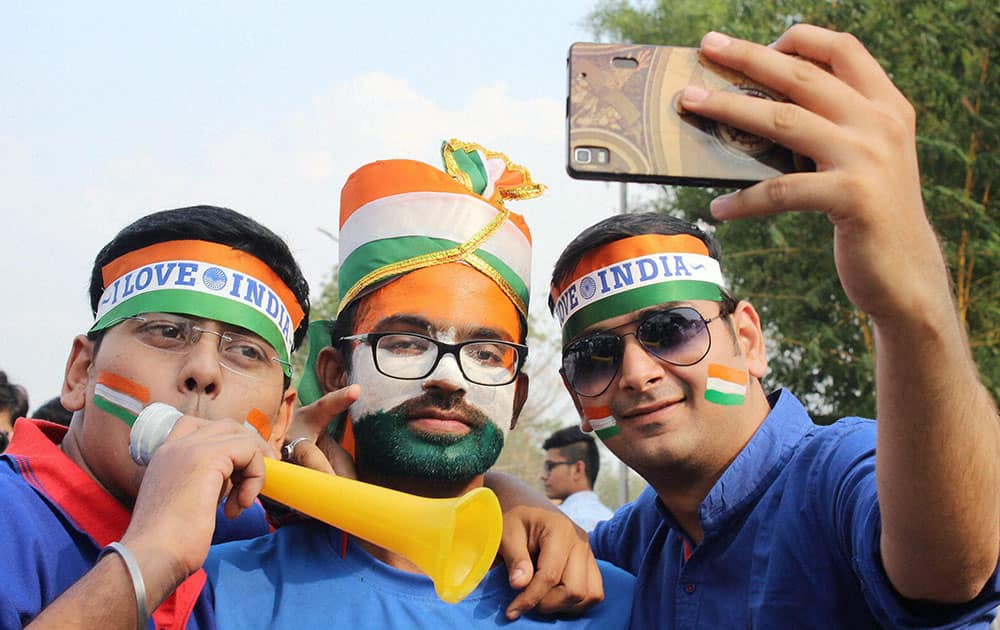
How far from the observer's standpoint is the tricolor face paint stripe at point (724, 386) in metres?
3.38

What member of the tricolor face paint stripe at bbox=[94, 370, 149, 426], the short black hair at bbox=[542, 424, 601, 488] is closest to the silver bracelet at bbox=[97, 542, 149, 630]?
the tricolor face paint stripe at bbox=[94, 370, 149, 426]

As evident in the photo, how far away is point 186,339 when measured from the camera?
9.93 ft

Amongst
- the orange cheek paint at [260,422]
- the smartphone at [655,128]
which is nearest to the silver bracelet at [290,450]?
the orange cheek paint at [260,422]

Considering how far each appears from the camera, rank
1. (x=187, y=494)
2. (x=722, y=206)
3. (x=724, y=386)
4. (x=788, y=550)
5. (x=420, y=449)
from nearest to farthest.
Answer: (x=722, y=206) → (x=187, y=494) → (x=788, y=550) → (x=420, y=449) → (x=724, y=386)

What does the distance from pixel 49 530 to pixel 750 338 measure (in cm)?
231

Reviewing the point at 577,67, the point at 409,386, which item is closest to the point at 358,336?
the point at 409,386

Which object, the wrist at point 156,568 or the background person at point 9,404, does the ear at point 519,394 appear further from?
the background person at point 9,404

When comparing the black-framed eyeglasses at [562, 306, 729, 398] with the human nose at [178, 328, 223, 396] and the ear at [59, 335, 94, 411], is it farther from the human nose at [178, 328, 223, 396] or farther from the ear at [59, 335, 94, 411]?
the ear at [59, 335, 94, 411]

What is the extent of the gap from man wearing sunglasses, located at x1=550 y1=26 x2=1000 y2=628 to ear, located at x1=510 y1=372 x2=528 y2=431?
217mm

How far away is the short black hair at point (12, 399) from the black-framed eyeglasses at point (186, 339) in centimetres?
440

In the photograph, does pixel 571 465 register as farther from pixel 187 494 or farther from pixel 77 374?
pixel 187 494

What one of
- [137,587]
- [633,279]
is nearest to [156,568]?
[137,587]

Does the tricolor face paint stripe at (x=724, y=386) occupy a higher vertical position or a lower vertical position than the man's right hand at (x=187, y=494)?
higher

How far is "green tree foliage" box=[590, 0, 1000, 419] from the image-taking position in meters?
12.6
